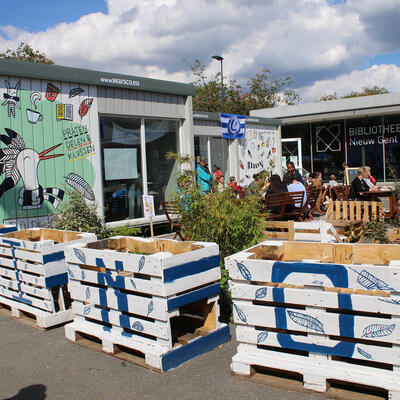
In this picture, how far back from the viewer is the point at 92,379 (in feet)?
12.7

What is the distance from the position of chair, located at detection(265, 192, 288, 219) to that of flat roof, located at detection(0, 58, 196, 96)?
3455 millimetres

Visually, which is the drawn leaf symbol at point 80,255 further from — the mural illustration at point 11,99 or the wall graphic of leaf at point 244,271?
the mural illustration at point 11,99

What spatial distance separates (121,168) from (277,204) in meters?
3.37

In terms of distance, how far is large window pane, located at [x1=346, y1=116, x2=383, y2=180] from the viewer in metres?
24.2

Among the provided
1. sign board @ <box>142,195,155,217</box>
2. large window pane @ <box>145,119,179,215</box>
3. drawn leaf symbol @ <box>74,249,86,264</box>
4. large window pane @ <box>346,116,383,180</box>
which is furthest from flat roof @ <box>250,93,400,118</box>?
drawn leaf symbol @ <box>74,249,86,264</box>

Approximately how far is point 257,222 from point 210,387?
2250 millimetres

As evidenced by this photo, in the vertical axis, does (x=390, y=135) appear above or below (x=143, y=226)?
above

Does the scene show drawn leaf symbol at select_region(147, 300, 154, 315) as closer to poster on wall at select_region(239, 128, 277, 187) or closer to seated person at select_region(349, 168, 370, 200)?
seated person at select_region(349, 168, 370, 200)

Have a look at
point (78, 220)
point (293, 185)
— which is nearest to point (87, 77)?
point (78, 220)

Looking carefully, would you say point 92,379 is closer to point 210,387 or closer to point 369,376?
point 210,387

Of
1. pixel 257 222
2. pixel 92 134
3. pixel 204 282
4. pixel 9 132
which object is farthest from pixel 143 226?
pixel 204 282

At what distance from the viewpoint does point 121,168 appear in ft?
32.2

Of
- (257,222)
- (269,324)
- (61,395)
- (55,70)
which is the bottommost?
(61,395)

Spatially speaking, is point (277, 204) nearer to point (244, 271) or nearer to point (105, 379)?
point (244, 271)
